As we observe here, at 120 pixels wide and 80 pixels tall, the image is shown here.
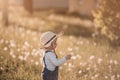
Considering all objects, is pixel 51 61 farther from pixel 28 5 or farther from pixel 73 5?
pixel 73 5

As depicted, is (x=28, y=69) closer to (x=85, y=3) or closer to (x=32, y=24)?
(x=32, y=24)

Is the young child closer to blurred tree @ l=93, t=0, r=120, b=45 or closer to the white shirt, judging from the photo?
the white shirt

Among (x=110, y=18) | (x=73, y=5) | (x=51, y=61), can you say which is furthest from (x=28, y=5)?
(x=51, y=61)

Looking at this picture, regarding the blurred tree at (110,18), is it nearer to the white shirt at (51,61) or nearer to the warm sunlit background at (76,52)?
the warm sunlit background at (76,52)

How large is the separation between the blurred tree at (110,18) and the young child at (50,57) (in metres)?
5.92

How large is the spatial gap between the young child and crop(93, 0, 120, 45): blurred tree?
233 inches

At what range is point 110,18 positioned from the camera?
1369 cm

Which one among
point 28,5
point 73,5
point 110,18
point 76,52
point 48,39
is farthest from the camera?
point 73,5

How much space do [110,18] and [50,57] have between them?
6.51m

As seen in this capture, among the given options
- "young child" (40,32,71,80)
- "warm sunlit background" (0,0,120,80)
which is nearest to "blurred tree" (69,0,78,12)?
"warm sunlit background" (0,0,120,80)

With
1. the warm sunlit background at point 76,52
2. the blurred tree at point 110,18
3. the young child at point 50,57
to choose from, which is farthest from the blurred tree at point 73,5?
the young child at point 50,57

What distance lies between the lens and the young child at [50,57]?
7.45 meters

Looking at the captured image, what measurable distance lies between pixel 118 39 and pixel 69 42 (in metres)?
1.56

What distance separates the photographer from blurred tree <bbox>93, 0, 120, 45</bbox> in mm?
13406
